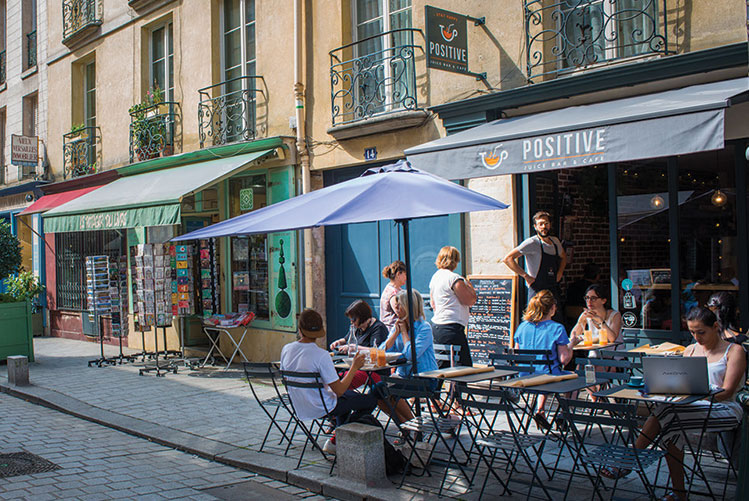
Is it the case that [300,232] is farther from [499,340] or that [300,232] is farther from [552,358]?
[552,358]

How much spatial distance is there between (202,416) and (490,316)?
3.35 metres

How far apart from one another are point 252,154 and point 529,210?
4587 mm

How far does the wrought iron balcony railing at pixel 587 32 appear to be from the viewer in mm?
7109

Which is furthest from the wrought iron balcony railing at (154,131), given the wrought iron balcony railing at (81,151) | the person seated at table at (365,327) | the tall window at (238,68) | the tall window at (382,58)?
the person seated at table at (365,327)

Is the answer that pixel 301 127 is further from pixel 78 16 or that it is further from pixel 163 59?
pixel 78 16

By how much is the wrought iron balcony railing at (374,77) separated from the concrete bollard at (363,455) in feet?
16.4

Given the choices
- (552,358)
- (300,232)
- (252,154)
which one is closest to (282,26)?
(252,154)

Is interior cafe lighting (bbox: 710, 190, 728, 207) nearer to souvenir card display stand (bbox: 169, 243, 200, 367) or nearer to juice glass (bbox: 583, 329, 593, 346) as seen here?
juice glass (bbox: 583, 329, 593, 346)

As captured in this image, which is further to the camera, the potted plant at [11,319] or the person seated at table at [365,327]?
the potted plant at [11,319]

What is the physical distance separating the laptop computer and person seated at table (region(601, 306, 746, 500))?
12 centimetres

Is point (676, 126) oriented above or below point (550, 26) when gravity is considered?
below

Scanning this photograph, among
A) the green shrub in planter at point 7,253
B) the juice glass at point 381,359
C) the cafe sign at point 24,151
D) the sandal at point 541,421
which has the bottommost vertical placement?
the sandal at point 541,421

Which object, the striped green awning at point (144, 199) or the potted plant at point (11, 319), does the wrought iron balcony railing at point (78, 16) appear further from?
the potted plant at point (11, 319)

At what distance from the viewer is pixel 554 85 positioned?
24.8ft
